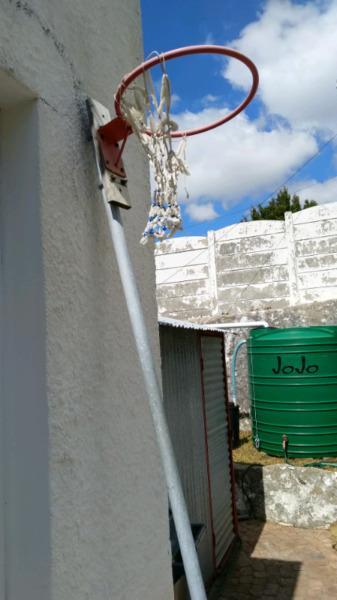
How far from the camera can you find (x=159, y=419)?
5.01ft

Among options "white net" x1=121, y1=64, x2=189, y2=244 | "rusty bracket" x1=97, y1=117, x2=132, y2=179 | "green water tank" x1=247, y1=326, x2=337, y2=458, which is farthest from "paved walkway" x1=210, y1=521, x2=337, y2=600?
"rusty bracket" x1=97, y1=117, x2=132, y2=179

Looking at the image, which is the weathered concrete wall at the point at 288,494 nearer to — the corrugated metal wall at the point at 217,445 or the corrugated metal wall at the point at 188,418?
the corrugated metal wall at the point at 217,445

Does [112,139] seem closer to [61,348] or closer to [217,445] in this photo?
[61,348]

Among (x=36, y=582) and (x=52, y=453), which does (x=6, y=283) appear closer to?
(x=52, y=453)

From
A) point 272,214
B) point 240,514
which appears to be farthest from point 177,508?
point 272,214

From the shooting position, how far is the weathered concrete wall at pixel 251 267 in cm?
970

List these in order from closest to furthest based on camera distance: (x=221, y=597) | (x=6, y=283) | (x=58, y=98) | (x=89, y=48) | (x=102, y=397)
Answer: (x=6, y=283) → (x=58, y=98) → (x=102, y=397) → (x=89, y=48) → (x=221, y=597)

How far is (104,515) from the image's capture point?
1.66 meters

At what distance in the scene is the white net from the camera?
65.7 inches

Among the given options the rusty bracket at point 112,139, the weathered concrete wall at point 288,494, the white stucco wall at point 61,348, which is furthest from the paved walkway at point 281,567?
the rusty bracket at point 112,139

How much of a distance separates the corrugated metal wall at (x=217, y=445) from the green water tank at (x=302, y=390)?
3.53 ft

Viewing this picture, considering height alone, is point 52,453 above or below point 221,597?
above

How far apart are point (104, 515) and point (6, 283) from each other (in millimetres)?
825

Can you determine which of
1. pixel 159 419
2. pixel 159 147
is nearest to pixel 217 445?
pixel 159 419
